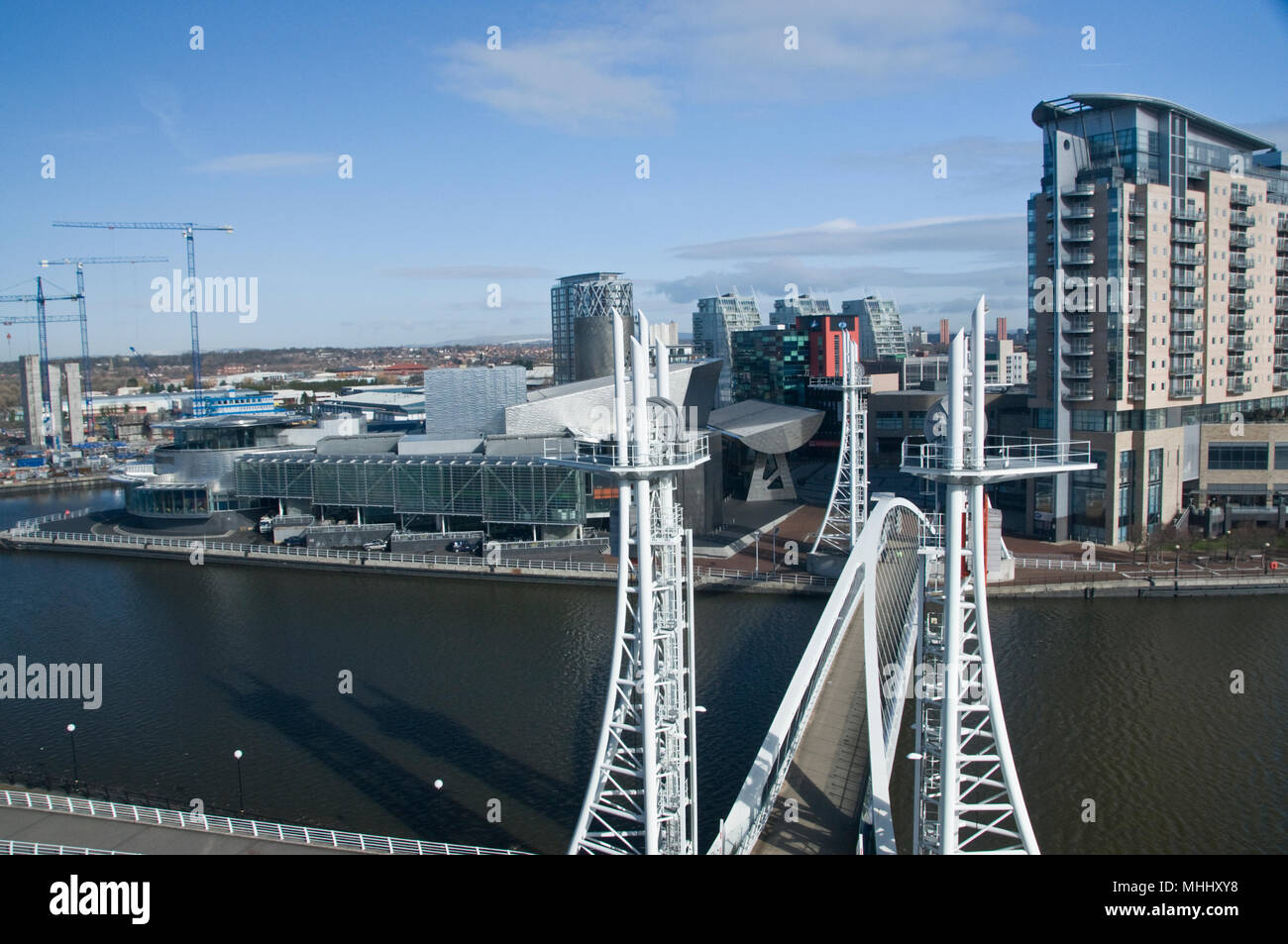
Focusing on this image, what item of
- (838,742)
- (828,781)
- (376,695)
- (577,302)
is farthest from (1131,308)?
(577,302)

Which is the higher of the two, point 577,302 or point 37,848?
point 577,302

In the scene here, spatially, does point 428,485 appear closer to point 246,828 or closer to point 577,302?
point 246,828

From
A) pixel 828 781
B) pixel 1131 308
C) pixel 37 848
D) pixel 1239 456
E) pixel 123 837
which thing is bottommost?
pixel 123 837

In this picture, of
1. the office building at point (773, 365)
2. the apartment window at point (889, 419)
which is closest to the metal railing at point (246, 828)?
the apartment window at point (889, 419)

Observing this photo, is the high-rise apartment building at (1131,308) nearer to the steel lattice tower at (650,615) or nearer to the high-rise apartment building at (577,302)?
the steel lattice tower at (650,615)

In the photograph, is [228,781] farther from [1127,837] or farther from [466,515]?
[466,515]

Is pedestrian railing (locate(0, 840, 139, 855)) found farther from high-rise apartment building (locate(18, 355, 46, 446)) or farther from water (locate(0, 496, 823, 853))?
high-rise apartment building (locate(18, 355, 46, 446))
